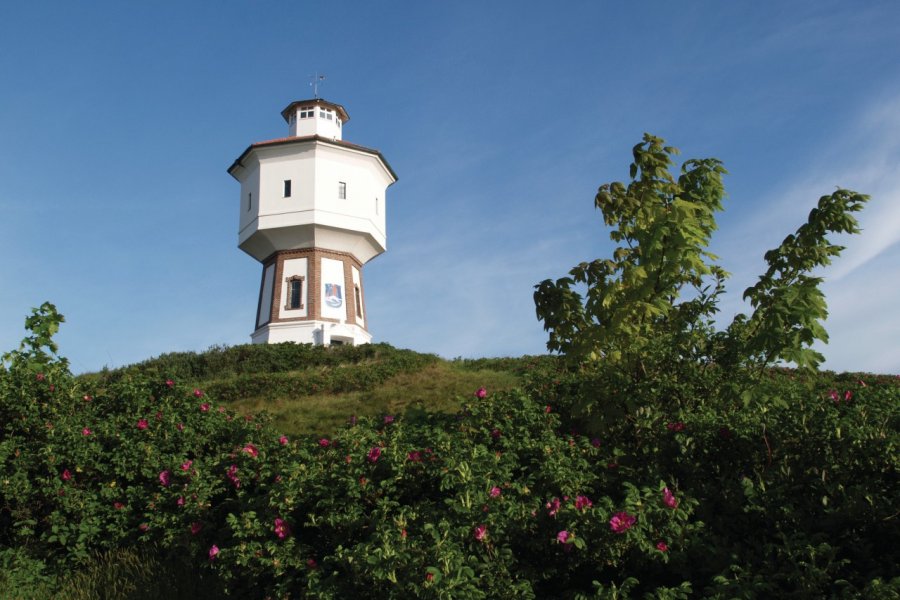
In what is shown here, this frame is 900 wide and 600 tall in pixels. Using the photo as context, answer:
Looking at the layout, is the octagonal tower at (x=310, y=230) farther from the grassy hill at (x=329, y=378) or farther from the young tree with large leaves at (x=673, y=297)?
the young tree with large leaves at (x=673, y=297)

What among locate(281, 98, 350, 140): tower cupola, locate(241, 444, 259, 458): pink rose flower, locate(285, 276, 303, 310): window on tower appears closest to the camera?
locate(241, 444, 259, 458): pink rose flower

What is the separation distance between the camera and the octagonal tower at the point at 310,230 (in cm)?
3272

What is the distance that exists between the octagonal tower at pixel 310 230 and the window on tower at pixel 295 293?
0.04 meters

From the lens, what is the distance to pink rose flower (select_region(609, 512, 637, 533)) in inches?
203

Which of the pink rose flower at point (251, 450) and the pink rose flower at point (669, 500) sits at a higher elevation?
the pink rose flower at point (251, 450)

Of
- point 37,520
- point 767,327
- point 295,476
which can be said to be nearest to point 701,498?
point 767,327

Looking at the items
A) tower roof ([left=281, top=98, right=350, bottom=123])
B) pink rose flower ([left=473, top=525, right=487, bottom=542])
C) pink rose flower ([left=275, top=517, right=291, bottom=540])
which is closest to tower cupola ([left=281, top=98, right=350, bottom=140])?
tower roof ([left=281, top=98, right=350, bottom=123])

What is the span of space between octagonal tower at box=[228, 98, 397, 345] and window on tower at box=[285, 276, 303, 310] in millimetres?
42

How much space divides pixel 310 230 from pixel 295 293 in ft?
9.07

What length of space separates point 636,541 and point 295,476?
286cm

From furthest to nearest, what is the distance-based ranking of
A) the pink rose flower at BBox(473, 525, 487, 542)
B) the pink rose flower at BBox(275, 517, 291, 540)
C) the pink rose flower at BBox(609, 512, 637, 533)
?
the pink rose flower at BBox(275, 517, 291, 540) < the pink rose flower at BBox(473, 525, 487, 542) < the pink rose flower at BBox(609, 512, 637, 533)

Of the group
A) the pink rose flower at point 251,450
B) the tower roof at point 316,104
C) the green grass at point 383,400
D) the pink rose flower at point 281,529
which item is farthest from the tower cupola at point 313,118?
the pink rose flower at point 281,529

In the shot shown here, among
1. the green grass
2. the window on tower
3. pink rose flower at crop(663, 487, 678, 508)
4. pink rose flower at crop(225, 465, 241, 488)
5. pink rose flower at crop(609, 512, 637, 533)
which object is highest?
the window on tower

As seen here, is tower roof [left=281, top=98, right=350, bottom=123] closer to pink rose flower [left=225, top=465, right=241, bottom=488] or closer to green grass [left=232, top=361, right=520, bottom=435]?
green grass [left=232, top=361, right=520, bottom=435]
